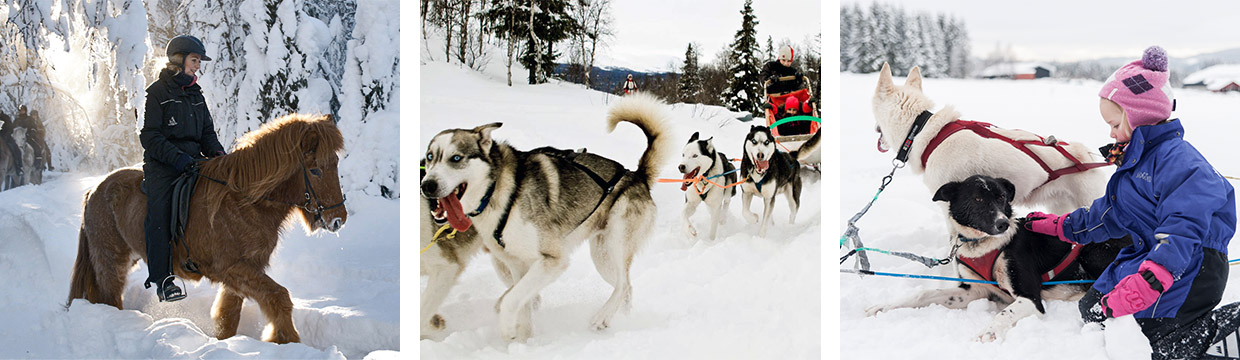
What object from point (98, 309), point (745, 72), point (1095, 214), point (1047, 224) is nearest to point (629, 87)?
point (745, 72)

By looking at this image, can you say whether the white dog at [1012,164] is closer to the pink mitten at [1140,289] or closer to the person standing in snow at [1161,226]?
the person standing in snow at [1161,226]

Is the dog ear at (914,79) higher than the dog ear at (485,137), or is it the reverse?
the dog ear at (914,79)

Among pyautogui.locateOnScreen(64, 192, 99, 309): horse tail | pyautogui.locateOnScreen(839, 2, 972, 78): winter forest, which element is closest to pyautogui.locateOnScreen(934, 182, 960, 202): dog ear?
pyautogui.locateOnScreen(839, 2, 972, 78): winter forest

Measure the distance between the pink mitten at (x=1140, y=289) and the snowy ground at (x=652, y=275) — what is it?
1.14m

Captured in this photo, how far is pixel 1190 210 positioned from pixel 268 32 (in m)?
3.50

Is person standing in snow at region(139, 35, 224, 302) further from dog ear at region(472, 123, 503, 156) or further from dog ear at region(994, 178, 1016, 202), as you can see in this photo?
dog ear at region(994, 178, 1016, 202)

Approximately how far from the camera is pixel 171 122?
10.1 ft

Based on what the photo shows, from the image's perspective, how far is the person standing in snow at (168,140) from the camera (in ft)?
10.0

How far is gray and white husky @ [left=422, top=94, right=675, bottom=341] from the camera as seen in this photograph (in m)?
2.98

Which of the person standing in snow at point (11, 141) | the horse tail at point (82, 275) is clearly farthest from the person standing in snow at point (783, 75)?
the person standing in snow at point (11, 141)

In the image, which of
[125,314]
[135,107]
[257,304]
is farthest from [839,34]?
[125,314]

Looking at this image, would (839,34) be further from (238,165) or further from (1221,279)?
(238,165)

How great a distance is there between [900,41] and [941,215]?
2.44ft

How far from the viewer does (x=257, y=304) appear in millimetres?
3178
